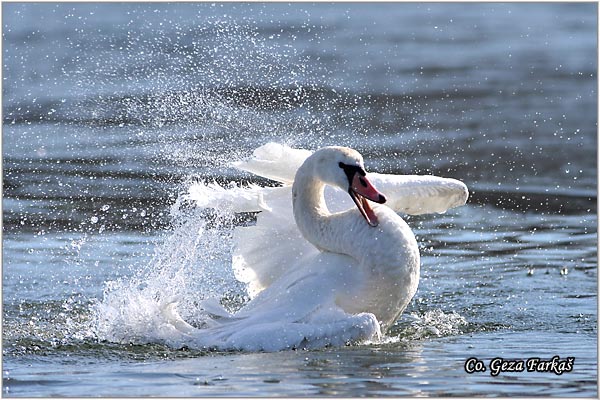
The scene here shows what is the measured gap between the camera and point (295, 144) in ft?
46.1

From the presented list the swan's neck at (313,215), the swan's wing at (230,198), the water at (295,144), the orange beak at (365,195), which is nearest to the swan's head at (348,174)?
the orange beak at (365,195)

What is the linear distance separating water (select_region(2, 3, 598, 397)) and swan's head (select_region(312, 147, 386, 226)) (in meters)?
0.95

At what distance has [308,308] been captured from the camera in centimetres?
831

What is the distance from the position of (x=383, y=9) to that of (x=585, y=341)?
61.9 feet

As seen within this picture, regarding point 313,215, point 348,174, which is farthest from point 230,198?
point 348,174

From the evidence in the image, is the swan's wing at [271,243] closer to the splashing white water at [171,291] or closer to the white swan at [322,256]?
the white swan at [322,256]

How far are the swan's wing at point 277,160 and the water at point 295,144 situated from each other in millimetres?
609

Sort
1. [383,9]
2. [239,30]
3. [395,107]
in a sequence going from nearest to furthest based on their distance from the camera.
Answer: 1. [395,107]
2. [239,30]
3. [383,9]

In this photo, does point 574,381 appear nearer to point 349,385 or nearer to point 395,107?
point 349,385

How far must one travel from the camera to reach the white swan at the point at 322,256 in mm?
8234

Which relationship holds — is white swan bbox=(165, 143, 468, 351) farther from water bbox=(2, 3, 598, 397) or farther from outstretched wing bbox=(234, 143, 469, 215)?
water bbox=(2, 3, 598, 397)

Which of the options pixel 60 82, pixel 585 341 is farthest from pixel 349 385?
pixel 60 82

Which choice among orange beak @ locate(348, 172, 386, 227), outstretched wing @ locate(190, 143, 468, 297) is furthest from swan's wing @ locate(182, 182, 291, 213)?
orange beak @ locate(348, 172, 386, 227)

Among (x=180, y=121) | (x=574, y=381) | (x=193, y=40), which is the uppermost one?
(x=193, y=40)
